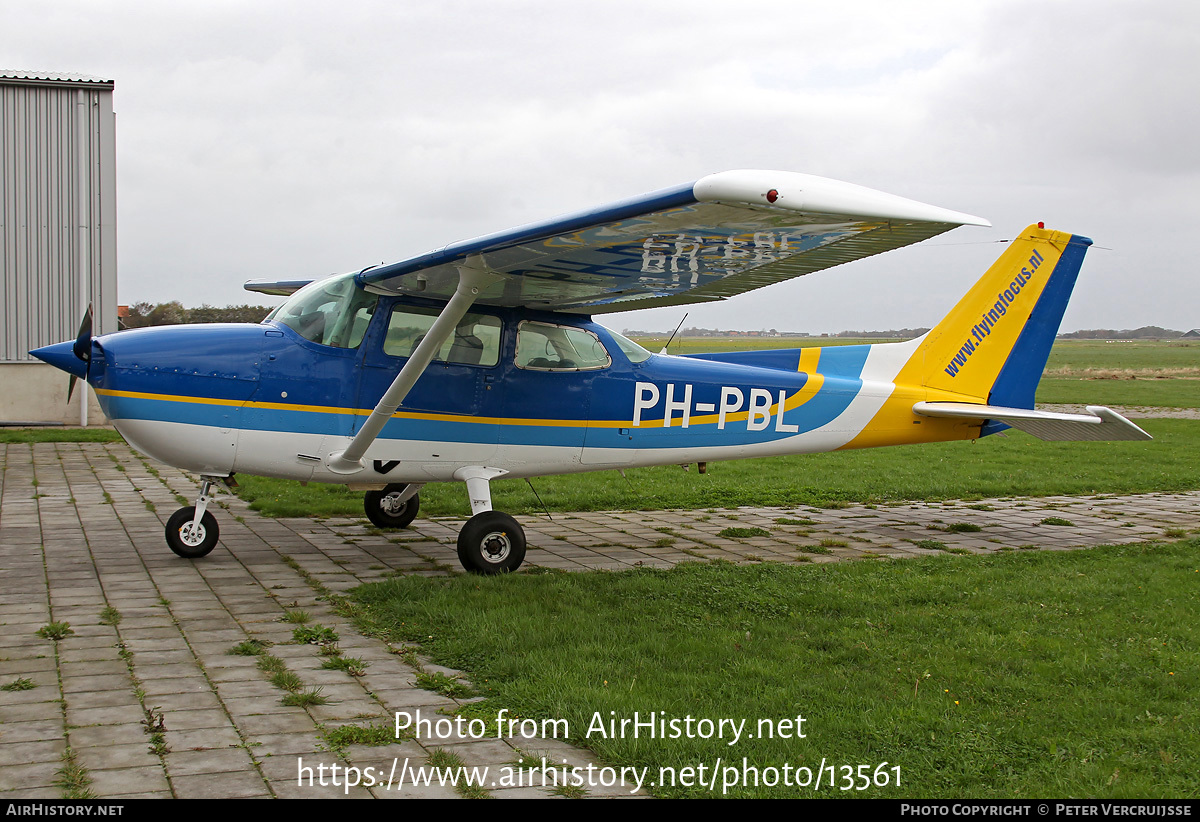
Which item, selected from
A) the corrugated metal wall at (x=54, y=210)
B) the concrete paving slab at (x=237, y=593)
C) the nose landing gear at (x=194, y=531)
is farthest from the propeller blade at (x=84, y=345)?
the corrugated metal wall at (x=54, y=210)

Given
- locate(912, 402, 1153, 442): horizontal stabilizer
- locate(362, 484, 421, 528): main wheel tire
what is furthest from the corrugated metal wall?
locate(912, 402, 1153, 442): horizontal stabilizer

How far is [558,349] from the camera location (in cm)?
812

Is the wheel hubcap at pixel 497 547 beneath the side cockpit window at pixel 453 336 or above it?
beneath

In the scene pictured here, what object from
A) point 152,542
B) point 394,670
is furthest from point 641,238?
point 152,542

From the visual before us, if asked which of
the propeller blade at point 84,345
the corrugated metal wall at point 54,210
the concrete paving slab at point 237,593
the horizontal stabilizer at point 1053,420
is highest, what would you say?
the corrugated metal wall at point 54,210

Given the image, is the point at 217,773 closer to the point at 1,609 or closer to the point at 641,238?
the point at 1,609

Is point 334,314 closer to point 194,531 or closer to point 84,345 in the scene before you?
point 84,345

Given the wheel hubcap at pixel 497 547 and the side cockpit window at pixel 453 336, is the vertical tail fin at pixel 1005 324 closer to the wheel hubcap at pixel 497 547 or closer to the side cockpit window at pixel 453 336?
the side cockpit window at pixel 453 336

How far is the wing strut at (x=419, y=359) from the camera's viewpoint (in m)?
6.54

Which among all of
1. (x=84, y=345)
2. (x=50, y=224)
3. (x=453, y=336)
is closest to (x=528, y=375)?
(x=453, y=336)

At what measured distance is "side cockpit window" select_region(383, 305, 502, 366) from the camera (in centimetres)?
755

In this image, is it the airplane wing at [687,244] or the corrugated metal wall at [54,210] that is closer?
the airplane wing at [687,244]

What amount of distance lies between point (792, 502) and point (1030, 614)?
5585 mm
